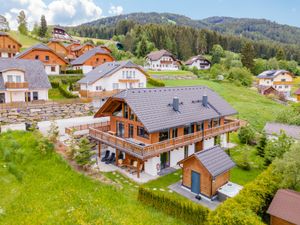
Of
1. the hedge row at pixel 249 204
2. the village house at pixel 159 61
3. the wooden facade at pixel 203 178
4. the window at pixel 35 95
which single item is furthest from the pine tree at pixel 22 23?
the hedge row at pixel 249 204

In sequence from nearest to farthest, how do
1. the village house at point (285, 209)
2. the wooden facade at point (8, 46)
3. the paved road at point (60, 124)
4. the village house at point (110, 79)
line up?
the village house at point (285, 209) < the paved road at point (60, 124) < the village house at point (110, 79) < the wooden facade at point (8, 46)

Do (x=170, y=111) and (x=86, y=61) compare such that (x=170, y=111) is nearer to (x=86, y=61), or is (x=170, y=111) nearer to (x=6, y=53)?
(x=86, y=61)

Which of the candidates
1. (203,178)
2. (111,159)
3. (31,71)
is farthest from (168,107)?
(31,71)

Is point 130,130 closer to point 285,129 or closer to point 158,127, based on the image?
point 158,127

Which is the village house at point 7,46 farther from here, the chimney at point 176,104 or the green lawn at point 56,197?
the chimney at point 176,104

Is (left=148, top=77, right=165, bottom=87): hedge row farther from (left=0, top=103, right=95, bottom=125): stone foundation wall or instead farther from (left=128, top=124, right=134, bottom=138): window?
(left=128, top=124, right=134, bottom=138): window
